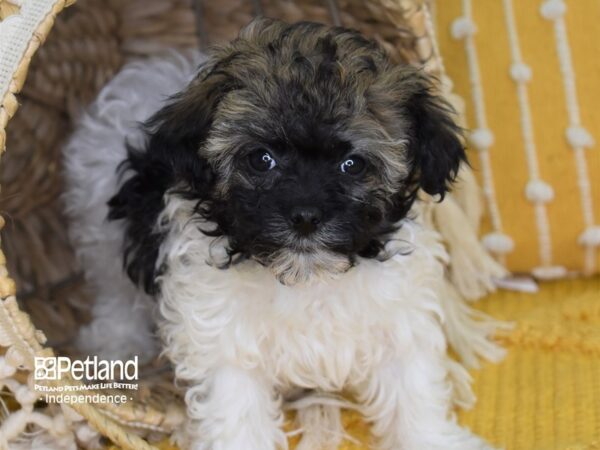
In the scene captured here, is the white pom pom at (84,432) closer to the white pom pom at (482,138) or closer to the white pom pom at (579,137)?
the white pom pom at (482,138)

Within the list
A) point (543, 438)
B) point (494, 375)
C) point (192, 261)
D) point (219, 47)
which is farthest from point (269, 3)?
point (543, 438)

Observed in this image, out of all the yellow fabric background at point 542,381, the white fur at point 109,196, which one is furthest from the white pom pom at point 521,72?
the white fur at point 109,196

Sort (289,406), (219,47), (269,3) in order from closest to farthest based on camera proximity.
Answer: (219,47) < (289,406) < (269,3)

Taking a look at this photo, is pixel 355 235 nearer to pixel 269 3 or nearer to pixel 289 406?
pixel 289 406

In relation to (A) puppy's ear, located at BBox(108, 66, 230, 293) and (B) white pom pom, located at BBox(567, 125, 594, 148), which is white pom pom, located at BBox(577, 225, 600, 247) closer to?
(B) white pom pom, located at BBox(567, 125, 594, 148)

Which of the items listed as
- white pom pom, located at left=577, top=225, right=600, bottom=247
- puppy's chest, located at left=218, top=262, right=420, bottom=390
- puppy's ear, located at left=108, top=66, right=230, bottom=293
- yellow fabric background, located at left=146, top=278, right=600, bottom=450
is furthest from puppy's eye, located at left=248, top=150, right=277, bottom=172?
white pom pom, located at left=577, top=225, right=600, bottom=247

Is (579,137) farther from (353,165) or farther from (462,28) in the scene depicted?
(353,165)
